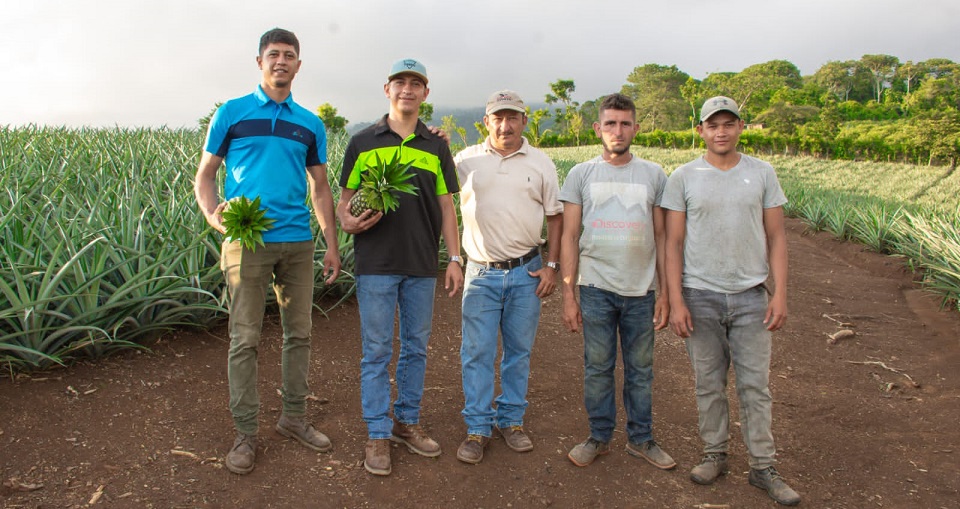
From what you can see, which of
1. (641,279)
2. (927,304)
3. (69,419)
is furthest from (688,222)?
(927,304)

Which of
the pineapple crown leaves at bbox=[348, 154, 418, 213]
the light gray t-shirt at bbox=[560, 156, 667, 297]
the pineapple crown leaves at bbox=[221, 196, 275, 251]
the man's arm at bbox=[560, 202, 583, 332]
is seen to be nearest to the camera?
the pineapple crown leaves at bbox=[221, 196, 275, 251]

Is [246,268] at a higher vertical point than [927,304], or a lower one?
higher

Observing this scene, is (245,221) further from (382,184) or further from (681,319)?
(681,319)

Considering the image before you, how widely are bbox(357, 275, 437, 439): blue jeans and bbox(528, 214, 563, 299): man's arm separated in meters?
0.55

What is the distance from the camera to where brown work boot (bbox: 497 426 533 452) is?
346cm

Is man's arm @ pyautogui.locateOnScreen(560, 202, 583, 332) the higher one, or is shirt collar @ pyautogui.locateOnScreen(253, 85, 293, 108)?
shirt collar @ pyautogui.locateOnScreen(253, 85, 293, 108)

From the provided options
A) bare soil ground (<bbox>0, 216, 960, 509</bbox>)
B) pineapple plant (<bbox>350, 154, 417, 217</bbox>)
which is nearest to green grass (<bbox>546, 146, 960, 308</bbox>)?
bare soil ground (<bbox>0, 216, 960, 509</bbox>)

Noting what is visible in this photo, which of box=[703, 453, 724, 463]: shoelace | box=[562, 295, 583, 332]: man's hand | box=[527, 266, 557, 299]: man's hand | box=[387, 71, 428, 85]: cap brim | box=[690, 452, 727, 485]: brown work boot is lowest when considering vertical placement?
box=[690, 452, 727, 485]: brown work boot

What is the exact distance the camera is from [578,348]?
5.28 meters

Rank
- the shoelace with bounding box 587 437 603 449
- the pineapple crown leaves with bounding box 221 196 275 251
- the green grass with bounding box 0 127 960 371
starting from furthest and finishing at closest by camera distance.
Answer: the green grass with bounding box 0 127 960 371 < the shoelace with bounding box 587 437 603 449 < the pineapple crown leaves with bounding box 221 196 275 251

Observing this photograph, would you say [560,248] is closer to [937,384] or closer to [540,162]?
[540,162]

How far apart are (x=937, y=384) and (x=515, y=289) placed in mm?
3854

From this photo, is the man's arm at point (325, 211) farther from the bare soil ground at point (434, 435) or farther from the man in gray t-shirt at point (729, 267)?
the man in gray t-shirt at point (729, 267)

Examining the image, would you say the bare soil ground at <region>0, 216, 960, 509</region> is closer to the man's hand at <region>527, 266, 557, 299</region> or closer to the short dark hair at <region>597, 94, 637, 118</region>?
the man's hand at <region>527, 266, 557, 299</region>
